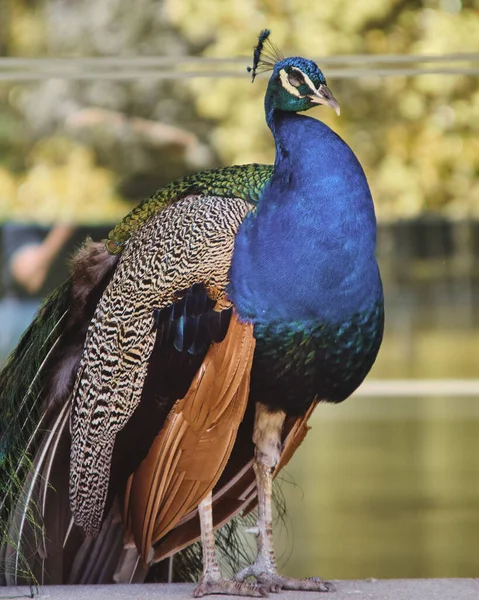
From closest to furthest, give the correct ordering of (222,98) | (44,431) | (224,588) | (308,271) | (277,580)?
1. (308,271)
2. (224,588)
3. (277,580)
4. (44,431)
5. (222,98)

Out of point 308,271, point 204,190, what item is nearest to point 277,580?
point 308,271

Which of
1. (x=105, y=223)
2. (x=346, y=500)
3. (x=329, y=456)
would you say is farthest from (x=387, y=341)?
(x=346, y=500)

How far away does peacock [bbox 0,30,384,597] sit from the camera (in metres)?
2.29

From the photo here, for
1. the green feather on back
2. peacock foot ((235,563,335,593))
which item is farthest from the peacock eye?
peacock foot ((235,563,335,593))

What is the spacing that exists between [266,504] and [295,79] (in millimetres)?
961

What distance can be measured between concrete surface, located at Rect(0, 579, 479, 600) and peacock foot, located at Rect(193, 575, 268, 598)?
39 mm

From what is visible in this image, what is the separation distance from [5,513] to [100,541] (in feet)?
0.82

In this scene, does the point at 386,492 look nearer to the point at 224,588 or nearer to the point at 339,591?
the point at 339,591

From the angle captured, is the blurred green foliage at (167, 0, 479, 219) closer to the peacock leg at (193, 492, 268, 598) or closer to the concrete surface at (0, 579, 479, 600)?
the concrete surface at (0, 579, 479, 600)

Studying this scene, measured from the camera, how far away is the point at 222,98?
27.1 ft

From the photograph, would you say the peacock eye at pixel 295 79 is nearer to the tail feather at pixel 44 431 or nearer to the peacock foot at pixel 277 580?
the tail feather at pixel 44 431

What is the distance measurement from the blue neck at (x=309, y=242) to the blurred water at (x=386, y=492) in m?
1.34

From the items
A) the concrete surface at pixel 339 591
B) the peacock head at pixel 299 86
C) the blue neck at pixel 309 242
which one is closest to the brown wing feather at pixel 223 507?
the concrete surface at pixel 339 591

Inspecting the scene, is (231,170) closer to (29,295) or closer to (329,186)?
(329,186)
